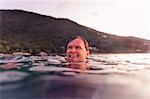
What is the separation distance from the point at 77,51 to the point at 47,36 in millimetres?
166

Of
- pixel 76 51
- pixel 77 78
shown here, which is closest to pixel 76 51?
pixel 76 51

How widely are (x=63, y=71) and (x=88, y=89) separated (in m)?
0.15

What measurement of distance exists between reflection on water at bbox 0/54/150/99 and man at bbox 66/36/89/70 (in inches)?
1.4

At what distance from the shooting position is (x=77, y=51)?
152cm

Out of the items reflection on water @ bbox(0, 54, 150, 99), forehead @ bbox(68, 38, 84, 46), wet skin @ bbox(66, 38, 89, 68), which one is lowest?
reflection on water @ bbox(0, 54, 150, 99)

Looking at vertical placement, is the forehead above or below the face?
above

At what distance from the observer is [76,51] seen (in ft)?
5.00

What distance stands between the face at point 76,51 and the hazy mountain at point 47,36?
0.10 feet

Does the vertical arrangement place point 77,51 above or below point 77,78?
above

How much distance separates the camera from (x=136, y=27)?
60.0 inches

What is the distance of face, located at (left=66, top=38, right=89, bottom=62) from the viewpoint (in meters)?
1.51

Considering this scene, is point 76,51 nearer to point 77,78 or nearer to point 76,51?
point 76,51

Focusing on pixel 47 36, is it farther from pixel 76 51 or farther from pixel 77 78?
pixel 77 78

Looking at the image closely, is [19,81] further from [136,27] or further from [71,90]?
[136,27]
